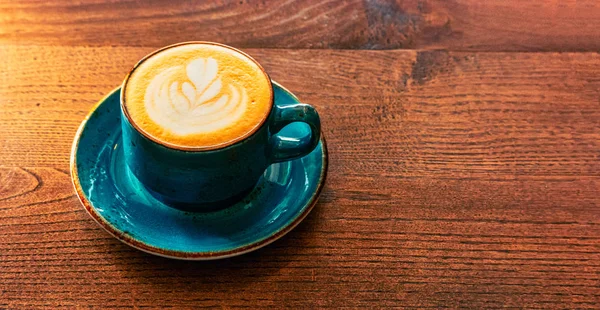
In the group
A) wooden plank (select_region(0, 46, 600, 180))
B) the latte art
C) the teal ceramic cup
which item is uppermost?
the latte art

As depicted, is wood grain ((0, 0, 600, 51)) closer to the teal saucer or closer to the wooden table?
the wooden table

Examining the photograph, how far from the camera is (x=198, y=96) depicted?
57 centimetres

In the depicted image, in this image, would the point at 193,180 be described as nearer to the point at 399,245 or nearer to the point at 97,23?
the point at 399,245

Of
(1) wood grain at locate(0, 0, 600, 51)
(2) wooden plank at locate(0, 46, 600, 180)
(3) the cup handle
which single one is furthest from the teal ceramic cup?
(1) wood grain at locate(0, 0, 600, 51)

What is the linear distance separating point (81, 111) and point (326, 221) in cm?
34

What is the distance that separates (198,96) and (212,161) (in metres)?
0.08

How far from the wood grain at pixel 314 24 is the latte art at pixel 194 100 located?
0.83 feet

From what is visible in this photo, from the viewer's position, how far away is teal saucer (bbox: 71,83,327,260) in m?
0.56

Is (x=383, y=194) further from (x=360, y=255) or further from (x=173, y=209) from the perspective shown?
(x=173, y=209)

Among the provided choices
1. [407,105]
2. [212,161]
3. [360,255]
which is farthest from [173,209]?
[407,105]

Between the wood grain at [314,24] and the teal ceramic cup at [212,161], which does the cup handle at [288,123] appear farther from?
the wood grain at [314,24]

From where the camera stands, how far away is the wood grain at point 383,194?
0.58m

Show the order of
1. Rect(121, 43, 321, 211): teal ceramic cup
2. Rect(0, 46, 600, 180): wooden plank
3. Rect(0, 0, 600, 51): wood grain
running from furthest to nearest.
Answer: Rect(0, 0, 600, 51): wood grain, Rect(0, 46, 600, 180): wooden plank, Rect(121, 43, 321, 211): teal ceramic cup

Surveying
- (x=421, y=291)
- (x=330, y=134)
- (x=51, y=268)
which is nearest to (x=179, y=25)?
(x=330, y=134)
